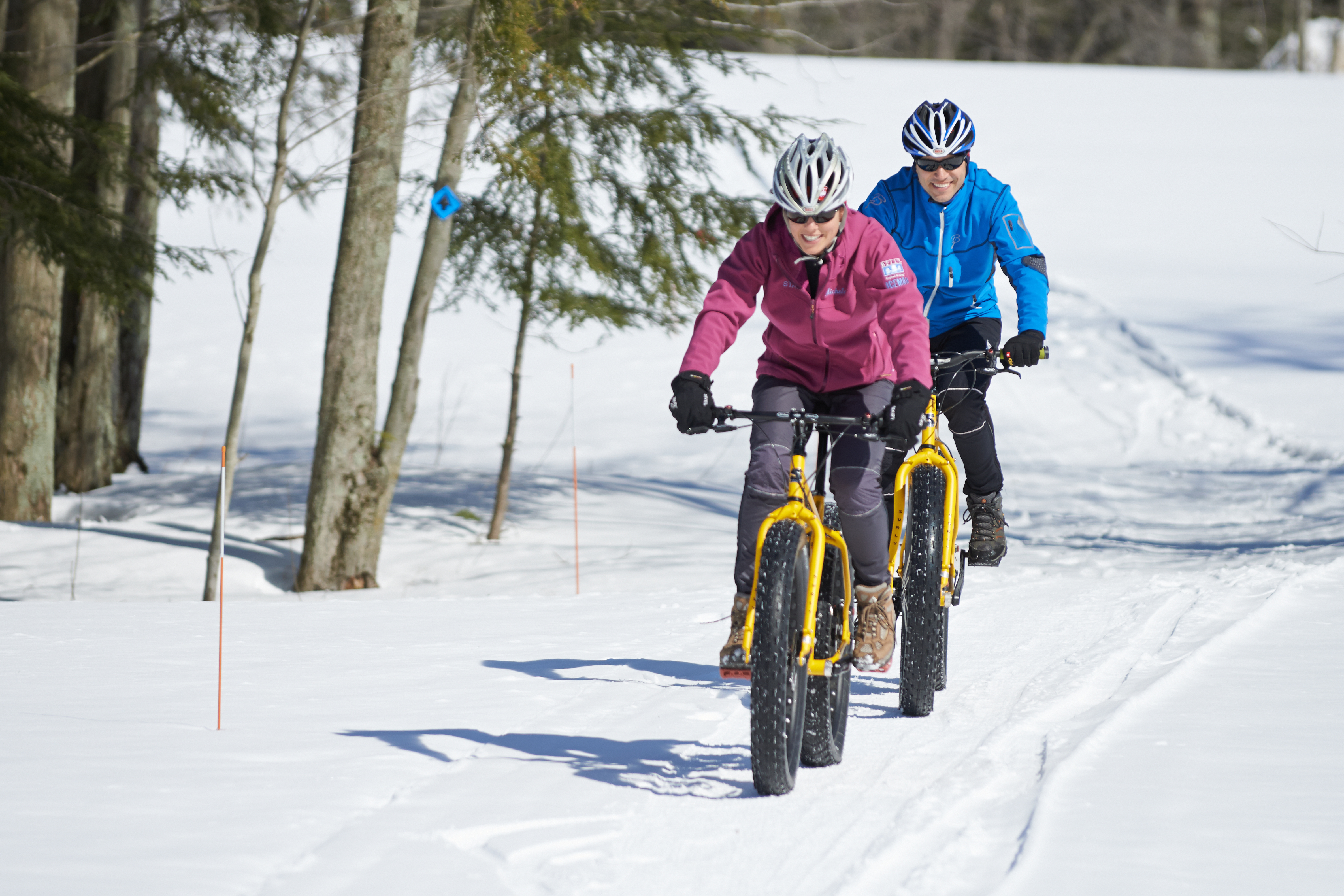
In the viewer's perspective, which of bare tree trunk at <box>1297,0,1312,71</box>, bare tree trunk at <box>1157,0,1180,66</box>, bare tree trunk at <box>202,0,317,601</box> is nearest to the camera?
bare tree trunk at <box>202,0,317,601</box>

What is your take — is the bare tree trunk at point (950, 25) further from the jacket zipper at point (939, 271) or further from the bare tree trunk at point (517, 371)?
the jacket zipper at point (939, 271)

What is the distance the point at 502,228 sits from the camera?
12.3 meters

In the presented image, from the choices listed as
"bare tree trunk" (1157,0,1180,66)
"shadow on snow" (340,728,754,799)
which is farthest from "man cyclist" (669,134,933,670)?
"bare tree trunk" (1157,0,1180,66)

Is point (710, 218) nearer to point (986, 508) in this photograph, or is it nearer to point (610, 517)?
point (610, 517)

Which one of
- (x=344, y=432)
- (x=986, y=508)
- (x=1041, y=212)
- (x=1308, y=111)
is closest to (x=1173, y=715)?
(x=986, y=508)

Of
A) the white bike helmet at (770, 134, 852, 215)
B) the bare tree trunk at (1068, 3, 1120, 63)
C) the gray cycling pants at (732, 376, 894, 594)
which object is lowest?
the gray cycling pants at (732, 376, 894, 594)

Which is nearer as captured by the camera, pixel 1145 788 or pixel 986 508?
pixel 1145 788

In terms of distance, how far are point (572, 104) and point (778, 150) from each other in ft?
6.14

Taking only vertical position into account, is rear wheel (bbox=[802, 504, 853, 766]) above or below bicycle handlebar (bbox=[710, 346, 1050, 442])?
below

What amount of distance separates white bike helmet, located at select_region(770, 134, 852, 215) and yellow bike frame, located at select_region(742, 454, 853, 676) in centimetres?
81

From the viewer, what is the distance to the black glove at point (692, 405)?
4.16 metres

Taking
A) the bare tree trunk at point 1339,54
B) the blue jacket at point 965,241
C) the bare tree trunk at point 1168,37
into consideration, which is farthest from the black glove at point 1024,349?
the bare tree trunk at point 1168,37

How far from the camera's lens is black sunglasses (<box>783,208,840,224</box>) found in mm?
4438

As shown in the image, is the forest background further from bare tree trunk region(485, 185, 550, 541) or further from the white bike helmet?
the white bike helmet
